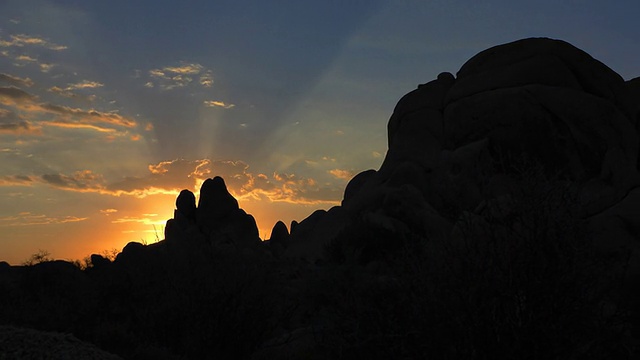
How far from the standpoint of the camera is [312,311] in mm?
19938

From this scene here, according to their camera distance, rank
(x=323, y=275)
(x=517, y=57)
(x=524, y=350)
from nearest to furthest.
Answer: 1. (x=524, y=350)
2. (x=323, y=275)
3. (x=517, y=57)

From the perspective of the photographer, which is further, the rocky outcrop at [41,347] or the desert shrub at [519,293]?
the rocky outcrop at [41,347]

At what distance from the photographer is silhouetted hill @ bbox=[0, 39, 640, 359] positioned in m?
8.44

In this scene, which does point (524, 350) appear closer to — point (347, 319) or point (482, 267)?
point (482, 267)

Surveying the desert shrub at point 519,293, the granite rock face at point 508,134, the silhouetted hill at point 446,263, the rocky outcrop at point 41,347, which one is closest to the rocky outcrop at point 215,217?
the silhouetted hill at point 446,263

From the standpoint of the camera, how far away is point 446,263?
898 cm

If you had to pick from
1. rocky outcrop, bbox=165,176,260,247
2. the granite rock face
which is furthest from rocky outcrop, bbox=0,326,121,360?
rocky outcrop, bbox=165,176,260,247

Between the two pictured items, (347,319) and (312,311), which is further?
(312,311)

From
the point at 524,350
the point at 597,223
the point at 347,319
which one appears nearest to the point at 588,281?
the point at 524,350

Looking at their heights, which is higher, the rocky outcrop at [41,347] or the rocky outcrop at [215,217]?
the rocky outcrop at [215,217]

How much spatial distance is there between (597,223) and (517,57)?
771 inches

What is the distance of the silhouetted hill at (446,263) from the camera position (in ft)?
27.7

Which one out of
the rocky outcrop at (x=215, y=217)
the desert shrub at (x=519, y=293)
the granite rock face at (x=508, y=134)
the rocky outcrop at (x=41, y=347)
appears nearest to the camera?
the desert shrub at (x=519, y=293)

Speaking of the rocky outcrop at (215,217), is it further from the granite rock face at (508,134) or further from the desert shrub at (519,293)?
the desert shrub at (519,293)
